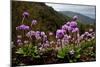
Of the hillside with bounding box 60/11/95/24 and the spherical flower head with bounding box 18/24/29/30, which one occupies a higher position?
the hillside with bounding box 60/11/95/24

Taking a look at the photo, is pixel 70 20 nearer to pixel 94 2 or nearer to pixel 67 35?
pixel 67 35

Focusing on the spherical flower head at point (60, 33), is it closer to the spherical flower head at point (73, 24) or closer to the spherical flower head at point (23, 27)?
the spherical flower head at point (73, 24)

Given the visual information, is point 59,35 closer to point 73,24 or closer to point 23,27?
point 73,24

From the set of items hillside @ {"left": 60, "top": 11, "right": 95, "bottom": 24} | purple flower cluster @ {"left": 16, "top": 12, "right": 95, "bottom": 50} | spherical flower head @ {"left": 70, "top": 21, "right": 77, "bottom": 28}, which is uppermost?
hillside @ {"left": 60, "top": 11, "right": 95, "bottom": 24}

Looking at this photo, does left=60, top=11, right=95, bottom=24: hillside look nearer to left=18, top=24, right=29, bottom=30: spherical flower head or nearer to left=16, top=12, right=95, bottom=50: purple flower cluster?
left=16, top=12, right=95, bottom=50: purple flower cluster

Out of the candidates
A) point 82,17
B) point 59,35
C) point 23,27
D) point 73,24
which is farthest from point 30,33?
point 82,17

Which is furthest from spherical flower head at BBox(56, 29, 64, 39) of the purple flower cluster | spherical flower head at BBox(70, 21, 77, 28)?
spherical flower head at BBox(70, 21, 77, 28)

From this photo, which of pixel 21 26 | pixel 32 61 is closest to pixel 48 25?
pixel 21 26

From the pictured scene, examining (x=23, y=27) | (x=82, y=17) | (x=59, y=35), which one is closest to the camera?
(x=23, y=27)

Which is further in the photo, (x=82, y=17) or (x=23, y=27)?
(x=82, y=17)

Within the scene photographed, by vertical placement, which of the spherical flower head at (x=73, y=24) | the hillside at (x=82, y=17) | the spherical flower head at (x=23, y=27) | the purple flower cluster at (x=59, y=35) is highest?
the hillside at (x=82, y=17)

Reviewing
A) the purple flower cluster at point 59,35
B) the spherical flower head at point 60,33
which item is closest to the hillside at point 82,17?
the purple flower cluster at point 59,35
